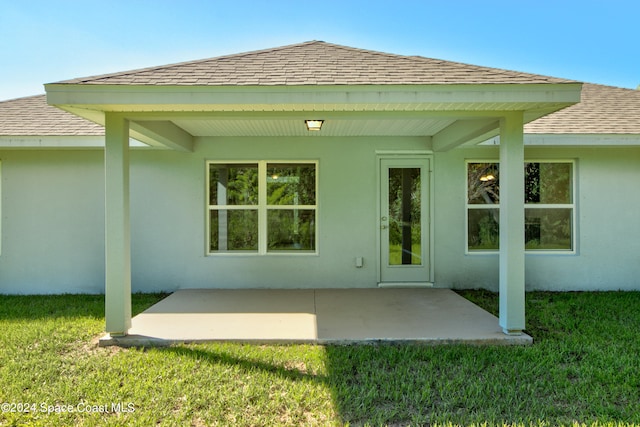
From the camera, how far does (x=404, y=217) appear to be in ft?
23.0

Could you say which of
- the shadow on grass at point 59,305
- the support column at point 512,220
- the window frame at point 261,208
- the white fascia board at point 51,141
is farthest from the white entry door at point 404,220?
the white fascia board at point 51,141

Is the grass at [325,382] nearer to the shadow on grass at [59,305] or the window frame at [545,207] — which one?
the shadow on grass at [59,305]

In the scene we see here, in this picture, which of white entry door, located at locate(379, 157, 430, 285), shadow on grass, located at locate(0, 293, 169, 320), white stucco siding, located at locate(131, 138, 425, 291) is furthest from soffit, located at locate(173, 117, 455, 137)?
shadow on grass, located at locate(0, 293, 169, 320)

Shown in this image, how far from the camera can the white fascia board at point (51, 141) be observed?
626 cm

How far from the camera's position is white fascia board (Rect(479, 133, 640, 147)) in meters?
6.27

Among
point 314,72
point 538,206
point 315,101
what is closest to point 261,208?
point 314,72

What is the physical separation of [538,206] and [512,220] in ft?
11.2

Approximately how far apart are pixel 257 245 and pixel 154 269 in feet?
6.33

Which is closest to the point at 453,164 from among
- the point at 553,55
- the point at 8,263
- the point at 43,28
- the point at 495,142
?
the point at 495,142

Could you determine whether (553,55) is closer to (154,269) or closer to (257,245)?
(257,245)

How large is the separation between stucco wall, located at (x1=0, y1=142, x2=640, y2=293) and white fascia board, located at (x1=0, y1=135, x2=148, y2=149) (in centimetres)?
53

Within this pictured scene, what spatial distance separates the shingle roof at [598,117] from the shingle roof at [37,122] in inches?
305

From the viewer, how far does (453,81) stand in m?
3.94

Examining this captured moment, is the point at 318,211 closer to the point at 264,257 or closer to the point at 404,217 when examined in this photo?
the point at 264,257
